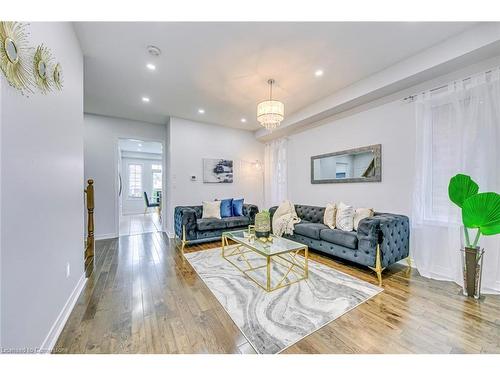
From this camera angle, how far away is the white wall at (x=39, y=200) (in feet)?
3.51

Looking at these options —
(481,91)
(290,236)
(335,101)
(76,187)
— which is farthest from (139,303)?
(481,91)

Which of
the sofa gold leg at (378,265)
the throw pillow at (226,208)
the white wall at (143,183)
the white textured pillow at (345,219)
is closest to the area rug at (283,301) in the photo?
the sofa gold leg at (378,265)

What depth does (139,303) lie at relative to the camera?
2035mm

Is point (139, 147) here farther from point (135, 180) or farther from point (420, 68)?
point (420, 68)

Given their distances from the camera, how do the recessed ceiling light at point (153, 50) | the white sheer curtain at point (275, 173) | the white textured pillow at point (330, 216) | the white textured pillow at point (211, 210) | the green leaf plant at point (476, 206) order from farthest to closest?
the white sheer curtain at point (275, 173) → the white textured pillow at point (211, 210) → the white textured pillow at point (330, 216) → the recessed ceiling light at point (153, 50) → the green leaf plant at point (476, 206)

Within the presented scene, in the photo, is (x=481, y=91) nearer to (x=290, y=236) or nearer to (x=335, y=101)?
(x=335, y=101)

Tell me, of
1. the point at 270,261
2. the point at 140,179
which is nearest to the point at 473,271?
the point at 270,261

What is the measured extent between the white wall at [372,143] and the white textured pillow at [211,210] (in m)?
2.02

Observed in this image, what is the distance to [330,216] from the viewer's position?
353cm

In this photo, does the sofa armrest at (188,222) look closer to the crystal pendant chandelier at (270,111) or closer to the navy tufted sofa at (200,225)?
the navy tufted sofa at (200,225)

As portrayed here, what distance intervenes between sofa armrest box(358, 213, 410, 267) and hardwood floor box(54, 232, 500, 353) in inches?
11.7

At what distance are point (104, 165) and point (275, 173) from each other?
13.7 feet

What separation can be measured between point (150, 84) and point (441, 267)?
4.92 metres

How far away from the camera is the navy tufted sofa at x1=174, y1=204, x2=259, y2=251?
3.88m
